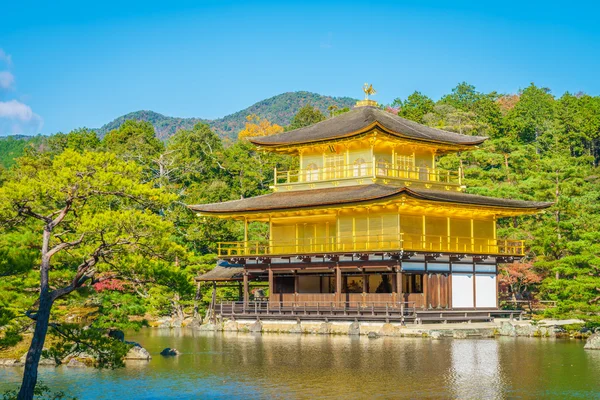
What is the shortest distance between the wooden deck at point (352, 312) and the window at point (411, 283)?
2.17 meters

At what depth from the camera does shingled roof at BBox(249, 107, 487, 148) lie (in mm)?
44875

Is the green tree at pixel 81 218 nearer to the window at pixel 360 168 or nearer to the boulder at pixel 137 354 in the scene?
the boulder at pixel 137 354

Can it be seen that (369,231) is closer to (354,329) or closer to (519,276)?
(354,329)

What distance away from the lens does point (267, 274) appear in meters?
46.5

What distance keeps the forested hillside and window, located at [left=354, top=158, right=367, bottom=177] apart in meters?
9.53

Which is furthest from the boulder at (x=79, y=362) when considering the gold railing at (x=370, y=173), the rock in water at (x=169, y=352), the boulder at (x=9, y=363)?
the gold railing at (x=370, y=173)

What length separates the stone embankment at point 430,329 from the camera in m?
36.8

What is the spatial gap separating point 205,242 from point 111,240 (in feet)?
125

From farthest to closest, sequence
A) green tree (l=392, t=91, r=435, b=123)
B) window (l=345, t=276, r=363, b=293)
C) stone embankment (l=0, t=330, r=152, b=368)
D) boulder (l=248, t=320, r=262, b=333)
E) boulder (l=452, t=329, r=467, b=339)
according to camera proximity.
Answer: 1. green tree (l=392, t=91, r=435, b=123)
2. window (l=345, t=276, r=363, b=293)
3. boulder (l=248, t=320, r=262, b=333)
4. boulder (l=452, t=329, r=467, b=339)
5. stone embankment (l=0, t=330, r=152, b=368)

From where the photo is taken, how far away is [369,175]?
147 feet

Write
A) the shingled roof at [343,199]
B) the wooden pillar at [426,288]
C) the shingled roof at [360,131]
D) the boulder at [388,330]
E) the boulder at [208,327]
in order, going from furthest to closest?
the shingled roof at [360,131], the boulder at [208,327], the wooden pillar at [426,288], the shingled roof at [343,199], the boulder at [388,330]

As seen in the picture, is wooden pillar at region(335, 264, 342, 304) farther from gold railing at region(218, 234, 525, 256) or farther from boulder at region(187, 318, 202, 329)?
boulder at region(187, 318, 202, 329)

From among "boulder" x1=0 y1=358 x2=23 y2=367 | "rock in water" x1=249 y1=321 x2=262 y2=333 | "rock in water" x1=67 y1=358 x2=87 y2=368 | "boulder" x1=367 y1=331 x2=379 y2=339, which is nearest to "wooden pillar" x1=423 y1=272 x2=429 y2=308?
"boulder" x1=367 y1=331 x2=379 y2=339

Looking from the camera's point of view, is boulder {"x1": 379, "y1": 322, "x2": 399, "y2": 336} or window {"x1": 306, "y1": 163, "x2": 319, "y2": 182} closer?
boulder {"x1": 379, "y1": 322, "x2": 399, "y2": 336}
